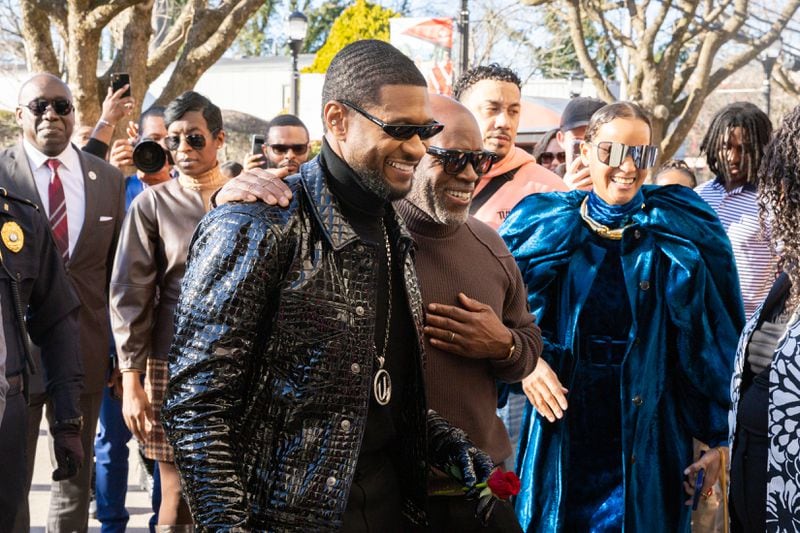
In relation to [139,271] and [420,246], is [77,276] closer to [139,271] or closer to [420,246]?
[139,271]

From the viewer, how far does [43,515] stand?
6.54 metres

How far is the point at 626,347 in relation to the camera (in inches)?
166

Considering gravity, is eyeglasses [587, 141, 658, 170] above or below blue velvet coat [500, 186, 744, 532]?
above

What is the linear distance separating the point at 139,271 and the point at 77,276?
73cm

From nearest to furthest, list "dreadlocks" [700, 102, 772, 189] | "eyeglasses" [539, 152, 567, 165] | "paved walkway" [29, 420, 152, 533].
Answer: "dreadlocks" [700, 102, 772, 189]
"paved walkway" [29, 420, 152, 533]
"eyeglasses" [539, 152, 567, 165]

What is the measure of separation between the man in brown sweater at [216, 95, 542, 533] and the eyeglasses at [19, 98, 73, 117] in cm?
278

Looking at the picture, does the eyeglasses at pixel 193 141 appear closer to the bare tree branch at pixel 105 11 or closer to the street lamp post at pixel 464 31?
the bare tree branch at pixel 105 11

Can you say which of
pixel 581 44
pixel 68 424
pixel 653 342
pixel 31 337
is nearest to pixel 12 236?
pixel 31 337

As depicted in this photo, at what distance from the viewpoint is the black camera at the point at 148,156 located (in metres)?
6.50

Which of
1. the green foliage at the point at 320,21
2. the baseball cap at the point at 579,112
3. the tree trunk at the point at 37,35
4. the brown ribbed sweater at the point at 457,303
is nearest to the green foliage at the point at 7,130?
the tree trunk at the point at 37,35

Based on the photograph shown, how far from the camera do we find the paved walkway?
640 centimetres

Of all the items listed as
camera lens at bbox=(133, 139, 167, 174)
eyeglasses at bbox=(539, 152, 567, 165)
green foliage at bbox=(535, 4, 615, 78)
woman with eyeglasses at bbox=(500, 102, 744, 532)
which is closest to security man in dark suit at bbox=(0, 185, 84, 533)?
woman with eyeglasses at bbox=(500, 102, 744, 532)

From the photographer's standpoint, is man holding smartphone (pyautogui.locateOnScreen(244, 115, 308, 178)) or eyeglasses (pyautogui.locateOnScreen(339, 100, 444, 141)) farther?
man holding smartphone (pyautogui.locateOnScreen(244, 115, 308, 178))

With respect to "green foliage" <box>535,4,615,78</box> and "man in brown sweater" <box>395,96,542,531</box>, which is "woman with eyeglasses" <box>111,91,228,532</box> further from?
"green foliage" <box>535,4,615,78</box>
